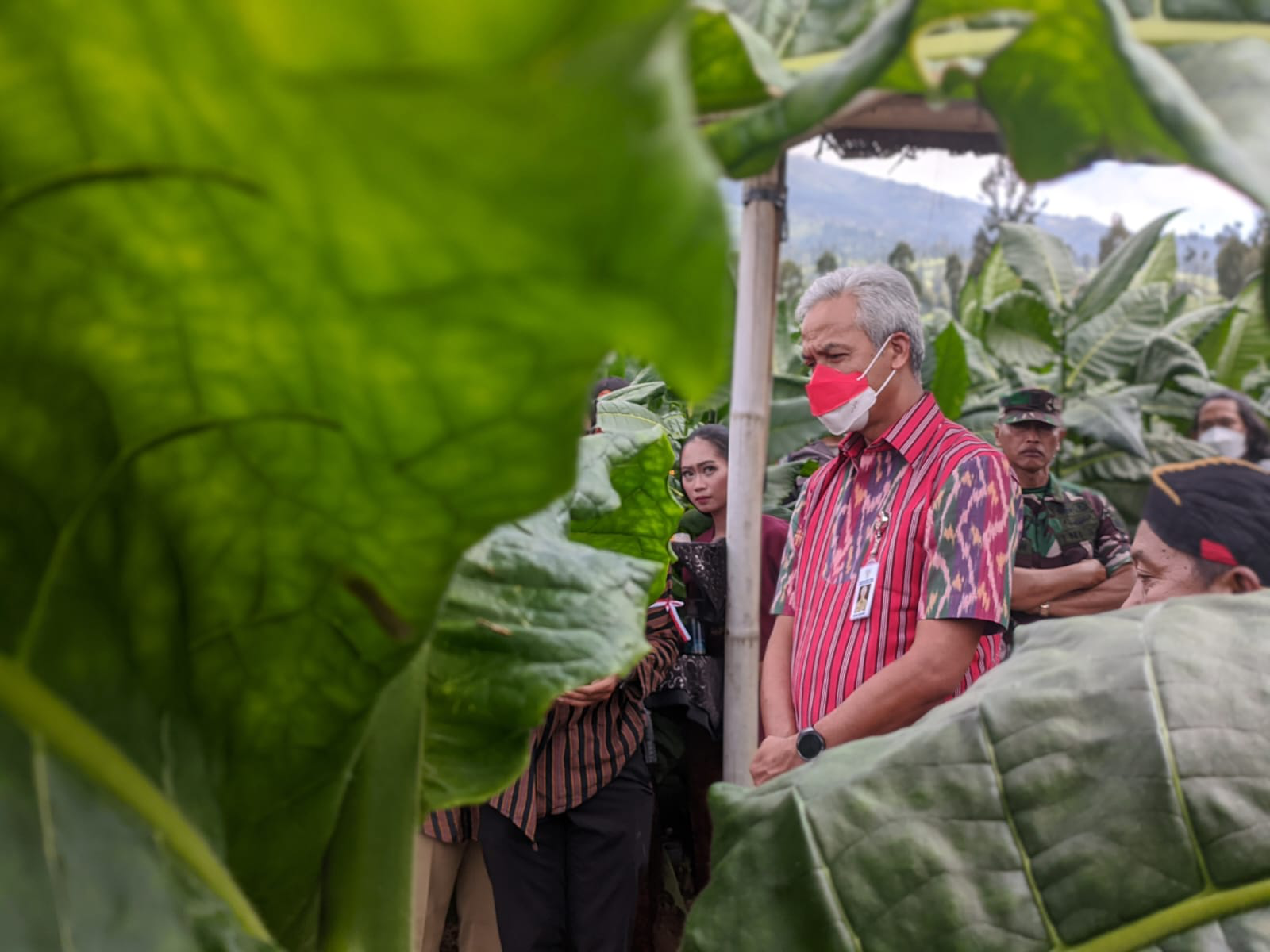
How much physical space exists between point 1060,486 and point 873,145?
8.10 ft

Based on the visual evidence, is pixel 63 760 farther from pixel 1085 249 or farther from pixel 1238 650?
pixel 1085 249

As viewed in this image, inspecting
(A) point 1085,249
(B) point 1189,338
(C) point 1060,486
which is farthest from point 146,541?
(A) point 1085,249

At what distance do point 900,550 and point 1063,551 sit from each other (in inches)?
45.1

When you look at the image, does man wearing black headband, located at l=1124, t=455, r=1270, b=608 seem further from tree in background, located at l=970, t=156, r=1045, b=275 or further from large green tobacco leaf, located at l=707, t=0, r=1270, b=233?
tree in background, located at l=970, t=156, r=1045, b=275

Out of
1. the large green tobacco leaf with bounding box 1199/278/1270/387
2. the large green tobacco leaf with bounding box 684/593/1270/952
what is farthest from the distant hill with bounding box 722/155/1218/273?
the large green tobacco leaf with bounding box 684/593/1270/952

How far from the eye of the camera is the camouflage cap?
9.50ft

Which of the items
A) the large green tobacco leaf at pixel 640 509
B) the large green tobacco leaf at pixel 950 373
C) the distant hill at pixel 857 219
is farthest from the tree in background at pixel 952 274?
the large green tobacco leaf at pixel 640 509

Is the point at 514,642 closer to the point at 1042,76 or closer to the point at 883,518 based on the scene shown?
the point at 1042,76

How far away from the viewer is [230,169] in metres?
0.18

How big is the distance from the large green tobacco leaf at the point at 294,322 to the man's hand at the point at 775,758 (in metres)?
1.61

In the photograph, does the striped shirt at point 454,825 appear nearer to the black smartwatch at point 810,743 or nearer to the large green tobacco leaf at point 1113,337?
the black smartwatch at point 810,743

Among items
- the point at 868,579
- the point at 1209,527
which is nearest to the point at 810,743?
the point at 868,579

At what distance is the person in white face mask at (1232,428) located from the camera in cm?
328

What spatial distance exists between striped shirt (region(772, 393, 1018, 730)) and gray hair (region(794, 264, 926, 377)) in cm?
14
